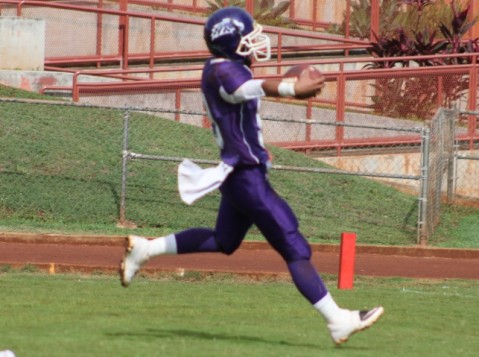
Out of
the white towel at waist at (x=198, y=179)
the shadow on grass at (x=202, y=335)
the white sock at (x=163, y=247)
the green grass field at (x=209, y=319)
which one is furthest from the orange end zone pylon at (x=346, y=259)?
the white towel at waist at (x=198, y=179)

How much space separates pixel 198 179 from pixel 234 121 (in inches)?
16.8

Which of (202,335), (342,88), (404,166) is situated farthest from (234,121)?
(404,166)

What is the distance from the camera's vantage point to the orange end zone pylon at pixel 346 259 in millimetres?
12234

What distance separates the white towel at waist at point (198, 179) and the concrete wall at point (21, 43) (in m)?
14.1

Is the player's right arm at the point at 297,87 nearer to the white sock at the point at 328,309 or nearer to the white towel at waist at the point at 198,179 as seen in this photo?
the white towel at waist at the point at 198,179

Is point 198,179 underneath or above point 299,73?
underneath

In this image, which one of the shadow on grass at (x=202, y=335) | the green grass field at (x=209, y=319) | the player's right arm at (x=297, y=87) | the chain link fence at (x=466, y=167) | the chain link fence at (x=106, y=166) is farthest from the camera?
the chain link fence at (x=466, y=167)

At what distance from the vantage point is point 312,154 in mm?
20484

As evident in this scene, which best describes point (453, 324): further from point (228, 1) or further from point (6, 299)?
point (228, 1)

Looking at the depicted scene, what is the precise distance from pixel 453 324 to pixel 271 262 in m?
5.07

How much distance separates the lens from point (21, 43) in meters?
22.4

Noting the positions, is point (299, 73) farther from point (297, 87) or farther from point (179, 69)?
point (179, 69)

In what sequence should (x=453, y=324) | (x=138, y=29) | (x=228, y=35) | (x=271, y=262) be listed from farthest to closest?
(x=138, y=29), (x=271, y=262), (x=453, y=324), (x=228, y=35)

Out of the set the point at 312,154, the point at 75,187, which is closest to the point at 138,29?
the point at 312,154
